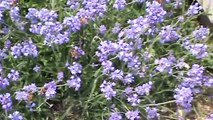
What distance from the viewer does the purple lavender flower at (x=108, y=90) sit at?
248 centimetres

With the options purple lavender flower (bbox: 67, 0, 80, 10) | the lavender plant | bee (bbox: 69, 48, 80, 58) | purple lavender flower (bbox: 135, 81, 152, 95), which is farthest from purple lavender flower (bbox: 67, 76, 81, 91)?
purple lavender flower (bbox: 67, 0, 80, 10)

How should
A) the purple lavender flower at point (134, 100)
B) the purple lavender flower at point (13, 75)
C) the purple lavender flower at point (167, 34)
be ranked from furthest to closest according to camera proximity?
the purple lavender flower at point (167, 34), the purple lavender flower at point (134, 100), the purple lavender flower at point (13, 75)

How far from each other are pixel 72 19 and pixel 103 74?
0.33 meters

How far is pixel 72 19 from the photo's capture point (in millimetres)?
2514

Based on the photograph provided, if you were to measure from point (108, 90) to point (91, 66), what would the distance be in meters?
0.33

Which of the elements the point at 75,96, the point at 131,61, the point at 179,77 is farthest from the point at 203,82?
the point at 75,96

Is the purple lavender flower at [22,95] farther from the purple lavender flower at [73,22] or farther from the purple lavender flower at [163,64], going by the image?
the purple lavender flower at [163,64]

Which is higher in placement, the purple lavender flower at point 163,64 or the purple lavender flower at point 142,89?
the purple lavender flower at point 163,64

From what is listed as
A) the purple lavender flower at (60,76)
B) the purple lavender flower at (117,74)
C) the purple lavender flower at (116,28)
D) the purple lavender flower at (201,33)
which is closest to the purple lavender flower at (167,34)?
the purple lavender flower at (201,33)

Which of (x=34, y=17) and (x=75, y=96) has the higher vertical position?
(x=34, y=17)

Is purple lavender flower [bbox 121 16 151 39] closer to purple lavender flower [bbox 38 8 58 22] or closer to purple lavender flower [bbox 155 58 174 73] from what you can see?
purple lavender flower [bbox 155 58 174 73]

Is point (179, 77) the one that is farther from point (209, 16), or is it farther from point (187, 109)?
point (209, 16)

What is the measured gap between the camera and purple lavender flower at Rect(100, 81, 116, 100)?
248 centimetres

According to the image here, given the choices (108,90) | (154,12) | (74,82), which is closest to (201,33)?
(154,12)
